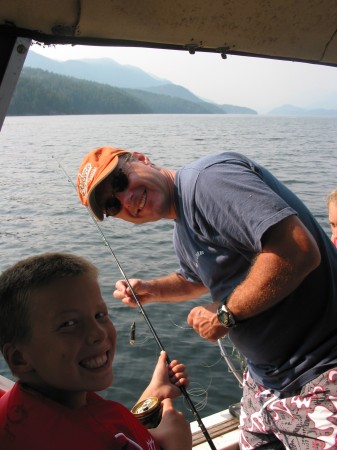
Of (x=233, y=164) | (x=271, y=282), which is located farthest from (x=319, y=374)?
(x=233, y=164)

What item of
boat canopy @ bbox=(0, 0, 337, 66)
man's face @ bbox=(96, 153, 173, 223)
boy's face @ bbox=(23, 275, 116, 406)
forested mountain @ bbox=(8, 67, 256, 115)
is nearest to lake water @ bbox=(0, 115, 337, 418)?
man's face @ bbox=(96, 153, 173, 223)

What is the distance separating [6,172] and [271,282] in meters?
22.0

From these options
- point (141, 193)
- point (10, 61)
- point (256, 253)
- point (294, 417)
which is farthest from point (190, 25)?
point (294, 417)

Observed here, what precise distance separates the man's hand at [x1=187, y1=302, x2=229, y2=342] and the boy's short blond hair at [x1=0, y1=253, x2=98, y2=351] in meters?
0.78

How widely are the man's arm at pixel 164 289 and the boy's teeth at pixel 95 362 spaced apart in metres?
1.33

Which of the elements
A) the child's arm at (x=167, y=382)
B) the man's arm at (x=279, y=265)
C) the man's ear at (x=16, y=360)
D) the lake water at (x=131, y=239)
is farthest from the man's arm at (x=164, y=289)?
the lake water at (x=131, y=239)

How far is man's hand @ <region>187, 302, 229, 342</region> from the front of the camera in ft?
7.04

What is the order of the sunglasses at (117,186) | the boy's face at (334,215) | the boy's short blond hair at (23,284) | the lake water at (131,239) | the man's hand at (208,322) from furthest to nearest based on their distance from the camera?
the lake water at (131,239), the boy's face at (334,215), the sunglasses at (117,186), the man's hand at (208,322), the boy's short blond hair at (23,284)

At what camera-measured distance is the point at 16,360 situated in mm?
1458

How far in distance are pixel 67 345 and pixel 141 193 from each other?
1107 millimetres

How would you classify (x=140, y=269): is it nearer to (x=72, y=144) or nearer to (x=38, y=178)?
(x=38, y=178)

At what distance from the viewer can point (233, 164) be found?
1.93m

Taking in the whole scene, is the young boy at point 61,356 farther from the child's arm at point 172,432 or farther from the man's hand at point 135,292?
the man's hand at point 135,292

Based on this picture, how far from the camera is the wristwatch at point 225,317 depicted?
2.03m
